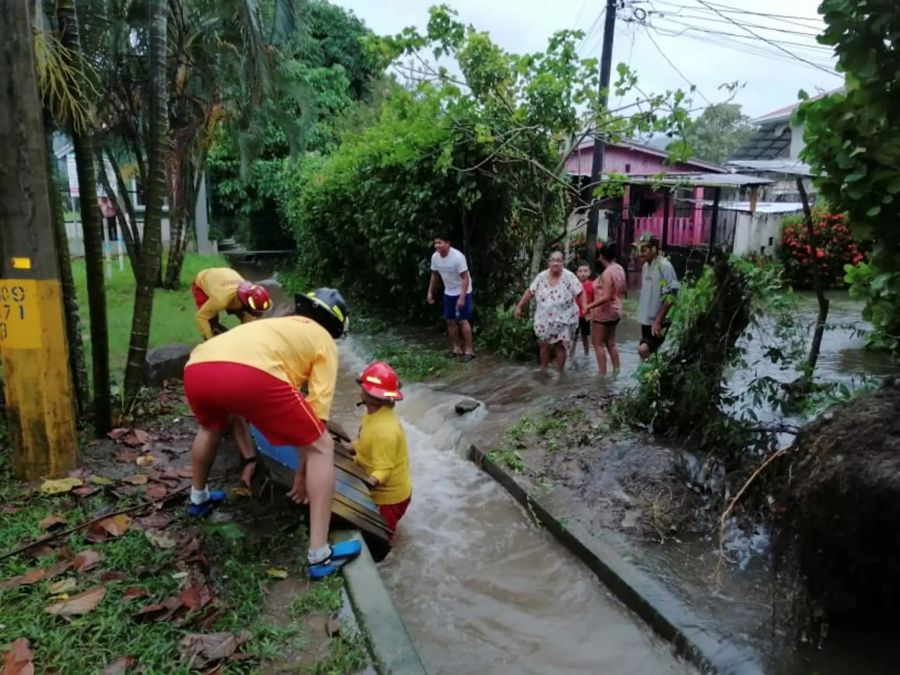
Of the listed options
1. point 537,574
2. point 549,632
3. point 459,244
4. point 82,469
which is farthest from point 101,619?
point 459,244

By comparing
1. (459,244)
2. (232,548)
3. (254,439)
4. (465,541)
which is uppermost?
(459,244)

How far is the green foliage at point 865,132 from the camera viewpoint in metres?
2.97

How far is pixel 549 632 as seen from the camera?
13.6 ft

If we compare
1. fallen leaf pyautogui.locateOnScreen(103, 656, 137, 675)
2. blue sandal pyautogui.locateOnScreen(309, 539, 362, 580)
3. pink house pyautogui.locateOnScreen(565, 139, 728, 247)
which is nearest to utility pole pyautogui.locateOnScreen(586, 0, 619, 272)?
pink house pyautogui.locateOnScreen(565, 139, 728, 247)

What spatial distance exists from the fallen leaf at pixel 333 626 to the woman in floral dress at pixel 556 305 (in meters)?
5.66

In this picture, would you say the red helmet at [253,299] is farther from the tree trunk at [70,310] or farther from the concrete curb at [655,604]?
the concrete curb at [655,604]

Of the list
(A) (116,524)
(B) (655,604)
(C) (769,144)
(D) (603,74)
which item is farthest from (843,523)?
(C) (769,144)

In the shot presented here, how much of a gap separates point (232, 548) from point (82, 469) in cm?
172

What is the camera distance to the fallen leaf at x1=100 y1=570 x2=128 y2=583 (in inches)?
140

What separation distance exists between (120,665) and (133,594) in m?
0.55

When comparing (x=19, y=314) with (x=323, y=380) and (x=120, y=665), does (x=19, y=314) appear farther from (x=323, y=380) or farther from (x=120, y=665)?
(x=120, y=665)

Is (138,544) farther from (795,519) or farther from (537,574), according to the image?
(795,519)

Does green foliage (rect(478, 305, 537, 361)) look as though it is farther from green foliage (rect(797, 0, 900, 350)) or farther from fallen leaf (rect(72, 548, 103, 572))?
fallen leaf (rect(72, 548, 103, 572))

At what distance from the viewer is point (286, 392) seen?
356 cm
